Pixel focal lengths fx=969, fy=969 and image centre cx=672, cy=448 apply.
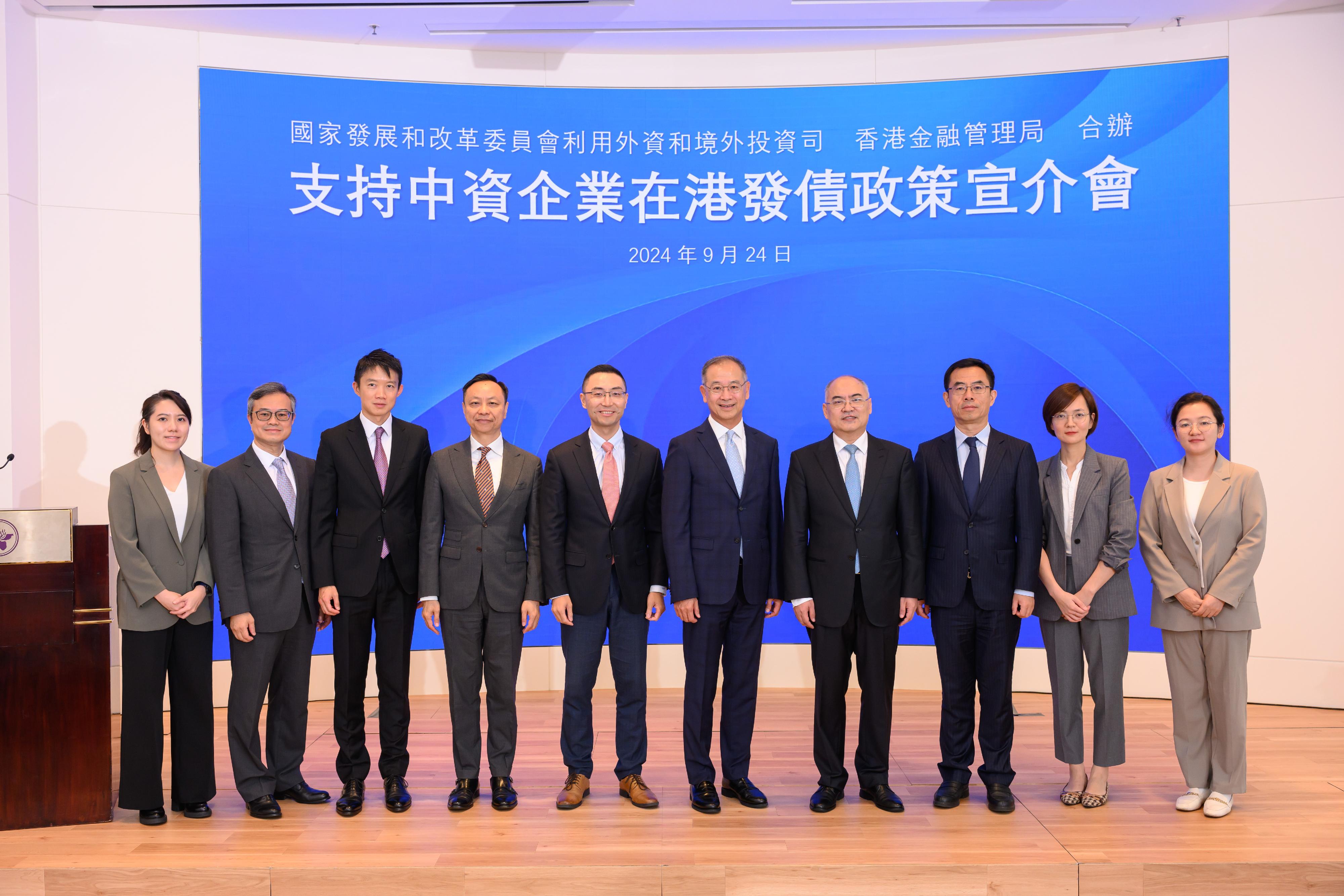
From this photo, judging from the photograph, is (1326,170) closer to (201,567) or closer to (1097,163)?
(1097,163)

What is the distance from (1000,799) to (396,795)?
2.27m

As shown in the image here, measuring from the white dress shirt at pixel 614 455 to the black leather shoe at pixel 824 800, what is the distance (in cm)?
96

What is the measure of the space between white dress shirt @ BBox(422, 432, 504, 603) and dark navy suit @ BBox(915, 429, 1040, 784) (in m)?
1.61

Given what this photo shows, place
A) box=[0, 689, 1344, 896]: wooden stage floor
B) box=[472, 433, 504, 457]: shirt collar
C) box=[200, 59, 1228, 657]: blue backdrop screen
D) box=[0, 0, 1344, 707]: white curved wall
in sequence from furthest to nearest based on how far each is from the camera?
1. box=[200, 59, 1228, 657]: blue backdrop screen
2. box=[0, 0, 1344, 707]: white curved wall
3. box=[472, 433, 504, 457]: shirt collar
4. box=[0, 689, 1344, 896]: wooden stage floor

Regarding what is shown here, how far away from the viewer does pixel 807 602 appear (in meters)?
3.62

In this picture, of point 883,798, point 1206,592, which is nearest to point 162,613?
point 883,798

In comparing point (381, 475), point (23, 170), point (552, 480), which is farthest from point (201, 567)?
point (23, 170)

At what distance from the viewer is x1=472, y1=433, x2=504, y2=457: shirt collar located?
3697mm

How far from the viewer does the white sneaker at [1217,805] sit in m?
3.60

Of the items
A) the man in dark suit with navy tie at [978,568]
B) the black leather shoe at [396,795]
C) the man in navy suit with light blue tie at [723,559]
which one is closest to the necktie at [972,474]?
the man in dark suit with navy tie at [978,568]

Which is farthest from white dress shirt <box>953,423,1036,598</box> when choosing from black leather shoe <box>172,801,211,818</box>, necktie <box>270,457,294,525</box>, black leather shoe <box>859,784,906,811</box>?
black leather shoe <box>172,801,211,818</box>

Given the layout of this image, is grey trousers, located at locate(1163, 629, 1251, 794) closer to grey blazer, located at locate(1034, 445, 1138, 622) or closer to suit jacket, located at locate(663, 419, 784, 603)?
grey blazer, located at locate(1034, 445, 1138, 622)

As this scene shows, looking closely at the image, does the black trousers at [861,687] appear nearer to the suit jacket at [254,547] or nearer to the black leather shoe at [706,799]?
the black leather shoe at [706,799]

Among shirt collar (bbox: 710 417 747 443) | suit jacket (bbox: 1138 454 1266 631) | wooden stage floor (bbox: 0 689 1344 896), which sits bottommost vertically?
wooden stage floor (bbox: 0 689 1344 896)
